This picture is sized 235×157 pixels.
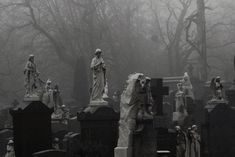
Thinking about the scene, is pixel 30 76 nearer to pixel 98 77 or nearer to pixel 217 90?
pixel 98 77

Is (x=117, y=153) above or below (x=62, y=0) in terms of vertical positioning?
below

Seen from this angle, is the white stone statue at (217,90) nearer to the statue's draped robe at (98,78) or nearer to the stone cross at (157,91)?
the stone cross at (157,91)

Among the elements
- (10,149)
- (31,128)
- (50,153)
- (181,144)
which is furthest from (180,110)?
(50,153)

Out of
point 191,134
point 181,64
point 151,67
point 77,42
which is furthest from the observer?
point 151,67

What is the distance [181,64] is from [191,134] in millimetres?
29440

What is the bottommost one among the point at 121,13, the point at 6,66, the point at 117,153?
the point at 117,153

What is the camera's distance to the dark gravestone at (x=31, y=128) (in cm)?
1546

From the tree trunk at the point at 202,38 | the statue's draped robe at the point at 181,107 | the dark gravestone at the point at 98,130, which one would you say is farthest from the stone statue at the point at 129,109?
the tree trunk at the point at 202,38

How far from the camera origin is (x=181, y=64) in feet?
145

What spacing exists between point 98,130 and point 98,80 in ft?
4.54

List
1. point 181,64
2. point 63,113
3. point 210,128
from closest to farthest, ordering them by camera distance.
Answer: point 210,128 < point 63,113 < point 181,64

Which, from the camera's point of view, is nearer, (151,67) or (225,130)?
(225,130)

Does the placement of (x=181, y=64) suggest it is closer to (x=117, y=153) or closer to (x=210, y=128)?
(x=210, y=128)

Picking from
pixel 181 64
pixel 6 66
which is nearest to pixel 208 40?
pixel 181 64
